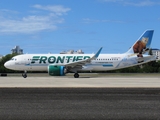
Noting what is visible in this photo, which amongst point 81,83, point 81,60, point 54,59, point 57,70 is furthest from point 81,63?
point 81,83

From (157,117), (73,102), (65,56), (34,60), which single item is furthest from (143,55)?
(157,117)

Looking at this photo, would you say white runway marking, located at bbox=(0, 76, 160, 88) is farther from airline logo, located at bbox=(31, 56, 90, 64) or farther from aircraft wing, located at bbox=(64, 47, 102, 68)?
airline logo, located at bbox=(31, 56, 90, 64)

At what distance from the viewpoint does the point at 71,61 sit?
136 ft

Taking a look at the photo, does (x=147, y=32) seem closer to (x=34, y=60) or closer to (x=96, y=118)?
(x=34, y=60)

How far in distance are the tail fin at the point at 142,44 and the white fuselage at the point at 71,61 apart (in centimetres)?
90

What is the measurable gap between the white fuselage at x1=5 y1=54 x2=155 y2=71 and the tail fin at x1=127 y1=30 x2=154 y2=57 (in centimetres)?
90

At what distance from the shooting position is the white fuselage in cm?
4138

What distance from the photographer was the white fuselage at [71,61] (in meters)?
41.4

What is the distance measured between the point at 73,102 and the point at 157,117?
153 inches

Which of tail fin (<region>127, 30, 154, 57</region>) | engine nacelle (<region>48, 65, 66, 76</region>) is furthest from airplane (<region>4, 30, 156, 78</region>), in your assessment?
engine nacelle (<region>48, 65, 66, 76</region>)

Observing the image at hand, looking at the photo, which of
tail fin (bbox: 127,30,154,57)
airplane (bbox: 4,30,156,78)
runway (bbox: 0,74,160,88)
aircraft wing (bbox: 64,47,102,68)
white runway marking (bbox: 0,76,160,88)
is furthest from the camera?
tail fin (bbox: 127,30,154,57)

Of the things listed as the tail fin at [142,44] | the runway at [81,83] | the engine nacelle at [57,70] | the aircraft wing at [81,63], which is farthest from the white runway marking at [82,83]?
the tail fin at [142,44]

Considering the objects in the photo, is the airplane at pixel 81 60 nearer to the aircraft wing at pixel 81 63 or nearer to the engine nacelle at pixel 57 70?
the aircraft wing at pixel 81 63

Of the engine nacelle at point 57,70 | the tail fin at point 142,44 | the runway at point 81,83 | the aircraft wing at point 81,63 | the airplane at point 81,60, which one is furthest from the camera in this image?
the tail fin at point 142,44
